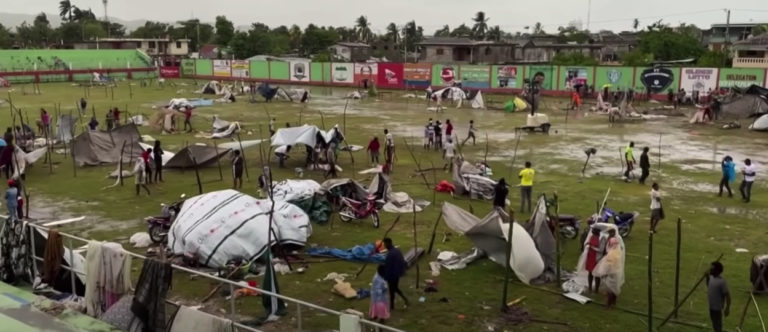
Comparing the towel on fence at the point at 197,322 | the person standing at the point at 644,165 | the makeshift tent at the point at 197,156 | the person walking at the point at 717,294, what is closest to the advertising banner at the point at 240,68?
the makeshift tent at the point at 197,156

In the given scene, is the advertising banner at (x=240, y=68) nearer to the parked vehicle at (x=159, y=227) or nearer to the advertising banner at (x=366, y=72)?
the advertising banner at (x=366, y=72)

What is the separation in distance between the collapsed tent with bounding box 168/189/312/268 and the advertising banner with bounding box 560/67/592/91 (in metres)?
39.6

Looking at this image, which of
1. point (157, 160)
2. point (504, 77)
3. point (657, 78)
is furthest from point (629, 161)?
point (504, 77)

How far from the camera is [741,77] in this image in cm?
4366

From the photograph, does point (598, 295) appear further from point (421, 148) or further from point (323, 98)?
point (323, 98)

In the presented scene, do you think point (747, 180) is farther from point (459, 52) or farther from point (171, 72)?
point (171, 72)

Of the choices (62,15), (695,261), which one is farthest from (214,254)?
(62,15)

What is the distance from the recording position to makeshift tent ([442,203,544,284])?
1238 centimetres

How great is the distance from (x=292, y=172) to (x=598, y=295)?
12.9 meters

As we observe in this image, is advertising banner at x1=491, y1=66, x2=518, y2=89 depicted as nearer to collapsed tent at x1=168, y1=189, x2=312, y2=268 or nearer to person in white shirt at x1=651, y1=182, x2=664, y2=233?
person in white shirt at x1=651, y1=182, x2=664, y2=233

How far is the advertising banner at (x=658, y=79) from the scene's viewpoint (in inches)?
1833

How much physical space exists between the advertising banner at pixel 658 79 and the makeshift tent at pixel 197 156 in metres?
34.4

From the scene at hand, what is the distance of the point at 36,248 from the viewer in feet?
37.9

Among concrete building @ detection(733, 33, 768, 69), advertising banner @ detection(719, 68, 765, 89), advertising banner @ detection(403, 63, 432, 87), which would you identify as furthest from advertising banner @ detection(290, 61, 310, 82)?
concrete building @ detection(733, 33, 768, 69)
